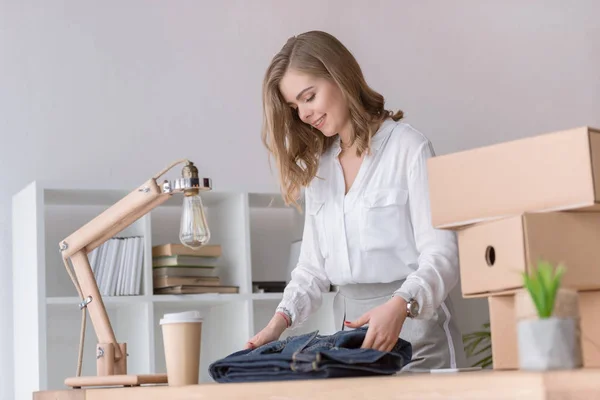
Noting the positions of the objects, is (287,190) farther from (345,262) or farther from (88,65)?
(88,65)

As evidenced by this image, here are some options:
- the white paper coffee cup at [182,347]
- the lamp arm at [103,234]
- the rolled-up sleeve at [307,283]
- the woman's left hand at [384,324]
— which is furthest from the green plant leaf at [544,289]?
the rolled-up sleeve at [307,283]

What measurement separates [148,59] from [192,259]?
0.92m

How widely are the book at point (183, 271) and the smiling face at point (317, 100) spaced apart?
3.81 ft

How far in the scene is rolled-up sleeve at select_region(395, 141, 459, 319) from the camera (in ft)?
6.55

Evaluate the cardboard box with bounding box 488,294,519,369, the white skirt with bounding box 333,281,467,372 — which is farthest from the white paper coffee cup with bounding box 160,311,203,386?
the white skirt with bounding box 333,281,467,372

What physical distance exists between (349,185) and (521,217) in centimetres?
125

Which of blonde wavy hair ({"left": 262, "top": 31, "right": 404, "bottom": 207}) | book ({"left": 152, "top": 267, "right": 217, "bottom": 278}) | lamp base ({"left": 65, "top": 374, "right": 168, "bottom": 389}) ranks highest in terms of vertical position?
blonde wavy hair ({"left": 262, "top": 31, "right": 404, "bottom": 207})

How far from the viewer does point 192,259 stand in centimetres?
351

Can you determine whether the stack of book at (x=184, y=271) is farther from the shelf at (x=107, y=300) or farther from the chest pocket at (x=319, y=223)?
the chest pocket at (x=319, y=223)

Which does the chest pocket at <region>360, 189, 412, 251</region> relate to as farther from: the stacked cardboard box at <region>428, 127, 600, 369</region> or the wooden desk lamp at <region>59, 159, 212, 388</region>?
the stacked cardboard box at <region>428, 127, 600, 369</region>

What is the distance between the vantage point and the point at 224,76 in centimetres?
398

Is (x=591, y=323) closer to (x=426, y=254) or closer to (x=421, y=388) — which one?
(x=421, y=388)

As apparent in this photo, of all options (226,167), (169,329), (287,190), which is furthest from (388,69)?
(169,329)

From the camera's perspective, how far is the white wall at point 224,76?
12.0 feet
